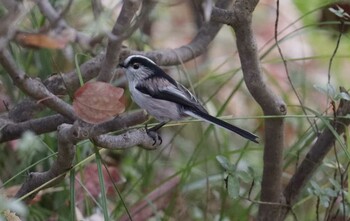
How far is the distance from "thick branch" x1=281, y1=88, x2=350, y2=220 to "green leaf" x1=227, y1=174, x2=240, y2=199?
33 centimetres

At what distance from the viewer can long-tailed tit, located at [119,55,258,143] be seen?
195 cm

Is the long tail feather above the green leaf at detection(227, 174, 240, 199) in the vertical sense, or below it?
above

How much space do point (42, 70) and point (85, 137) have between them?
0.97 meters

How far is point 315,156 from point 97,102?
2.74ft

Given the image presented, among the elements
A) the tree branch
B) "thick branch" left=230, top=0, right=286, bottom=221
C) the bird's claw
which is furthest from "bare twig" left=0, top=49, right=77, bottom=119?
"thick branch" left=230, top=0, right=286, bottom=221

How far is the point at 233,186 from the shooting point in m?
1.92

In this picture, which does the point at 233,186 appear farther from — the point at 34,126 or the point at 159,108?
the point at 34,126

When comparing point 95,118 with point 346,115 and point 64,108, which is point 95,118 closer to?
point 64,108

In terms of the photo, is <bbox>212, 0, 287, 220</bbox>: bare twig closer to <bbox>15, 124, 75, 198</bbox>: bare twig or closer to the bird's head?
the bird's head

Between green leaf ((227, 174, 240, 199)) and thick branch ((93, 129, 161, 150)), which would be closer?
thick branch ((93, 129, 161, 150))

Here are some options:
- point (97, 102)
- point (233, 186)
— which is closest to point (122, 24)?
point (97, 102)

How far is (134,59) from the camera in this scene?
2023mm

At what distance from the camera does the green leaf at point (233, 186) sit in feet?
6.24

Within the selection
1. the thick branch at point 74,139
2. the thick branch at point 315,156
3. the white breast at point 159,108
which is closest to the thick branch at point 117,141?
the thick branch at point 74,139
